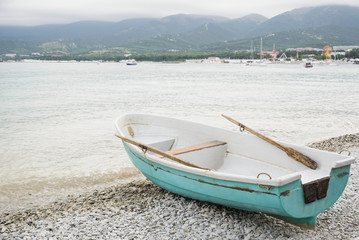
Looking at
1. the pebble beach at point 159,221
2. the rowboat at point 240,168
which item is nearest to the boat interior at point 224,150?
the rowboat at point 240,168

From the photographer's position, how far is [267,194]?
438 centimetres

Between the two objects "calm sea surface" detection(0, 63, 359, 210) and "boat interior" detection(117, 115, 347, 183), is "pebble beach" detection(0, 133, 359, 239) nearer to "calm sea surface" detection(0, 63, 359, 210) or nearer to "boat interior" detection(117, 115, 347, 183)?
"boat interior" detection(117, 115, 347, 183)

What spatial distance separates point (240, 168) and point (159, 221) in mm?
1912

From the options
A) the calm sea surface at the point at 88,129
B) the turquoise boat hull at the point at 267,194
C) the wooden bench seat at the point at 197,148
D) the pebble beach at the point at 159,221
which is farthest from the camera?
the calm sea surface at the point at 88,129

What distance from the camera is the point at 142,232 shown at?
16.9 ft

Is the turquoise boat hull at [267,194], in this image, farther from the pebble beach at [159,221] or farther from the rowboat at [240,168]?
the pebble beach at [159,221]

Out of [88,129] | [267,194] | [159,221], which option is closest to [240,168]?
[159,221]

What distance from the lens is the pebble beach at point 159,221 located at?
504 cm

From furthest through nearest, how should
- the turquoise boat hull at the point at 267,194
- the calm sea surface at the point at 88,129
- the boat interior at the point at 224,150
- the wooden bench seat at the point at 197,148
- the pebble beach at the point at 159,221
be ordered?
1. the calm sea surface at the point at 88,129
2. the wooden bench seat at the point at 197,148
3. the boat interior at the point at 224,150
4. the pebble beach at the point at 159,221
5. the turquoise boat hull at the point at 267,194

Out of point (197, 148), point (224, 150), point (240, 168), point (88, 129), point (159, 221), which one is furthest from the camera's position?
A: point (88, 129)

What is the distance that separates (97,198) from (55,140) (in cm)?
760

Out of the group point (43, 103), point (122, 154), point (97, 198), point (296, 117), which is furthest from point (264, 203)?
point (43, 103)

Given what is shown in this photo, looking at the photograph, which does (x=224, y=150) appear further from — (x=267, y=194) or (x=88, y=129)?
(x=88, y=129)

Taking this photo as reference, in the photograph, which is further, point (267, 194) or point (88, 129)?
point (88, 129)
